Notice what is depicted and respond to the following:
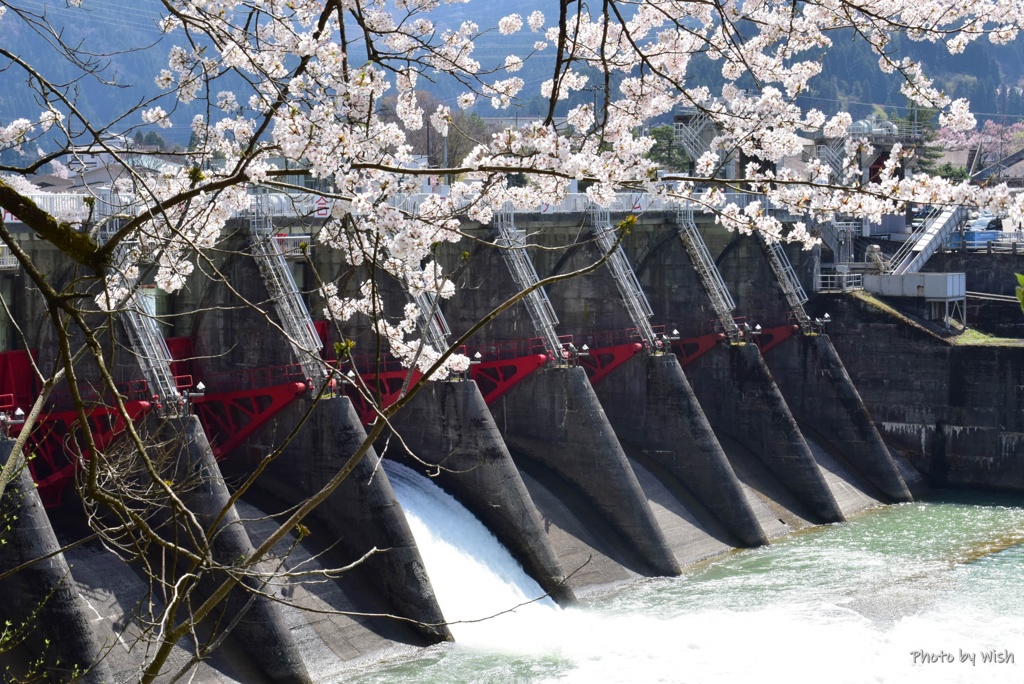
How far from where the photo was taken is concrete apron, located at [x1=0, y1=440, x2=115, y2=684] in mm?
17766

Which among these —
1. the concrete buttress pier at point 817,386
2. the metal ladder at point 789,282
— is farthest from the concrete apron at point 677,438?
the metal ladder at point 789,282

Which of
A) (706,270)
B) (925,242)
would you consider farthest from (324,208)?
(925,242)

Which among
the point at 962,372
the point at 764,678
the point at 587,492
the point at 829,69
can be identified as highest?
the point at 829,69

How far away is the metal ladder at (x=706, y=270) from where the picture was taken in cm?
3584

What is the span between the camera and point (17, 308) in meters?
24.6

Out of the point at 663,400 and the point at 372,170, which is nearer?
the point at 372,170

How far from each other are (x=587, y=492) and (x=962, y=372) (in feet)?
46.2

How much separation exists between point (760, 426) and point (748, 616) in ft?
36.0

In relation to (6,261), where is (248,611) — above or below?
below

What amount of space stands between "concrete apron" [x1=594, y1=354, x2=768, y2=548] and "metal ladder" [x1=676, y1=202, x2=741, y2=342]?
4.01 metres

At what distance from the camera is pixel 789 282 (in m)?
38.5

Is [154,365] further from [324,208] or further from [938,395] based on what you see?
[938,395]

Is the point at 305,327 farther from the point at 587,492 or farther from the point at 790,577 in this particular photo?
the point at 790,577

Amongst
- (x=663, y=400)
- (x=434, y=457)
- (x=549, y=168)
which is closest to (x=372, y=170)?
(x=549, y=168)
